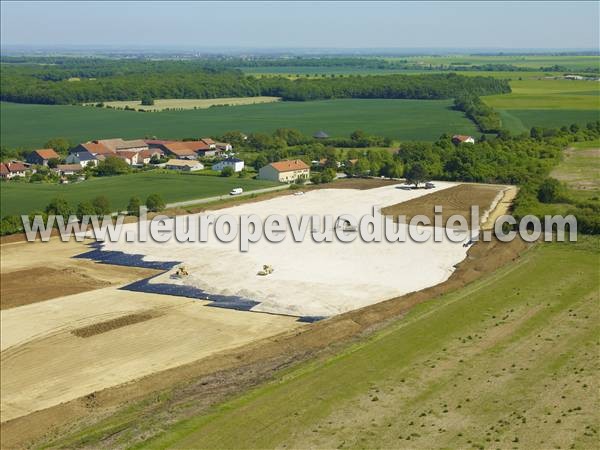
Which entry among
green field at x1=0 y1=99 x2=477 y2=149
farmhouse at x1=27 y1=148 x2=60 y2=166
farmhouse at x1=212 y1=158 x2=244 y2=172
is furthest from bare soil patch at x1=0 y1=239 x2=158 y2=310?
green field at x1=0 y1=99 x2=477 y2=149

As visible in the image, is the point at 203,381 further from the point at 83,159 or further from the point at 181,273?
the point at 83,159

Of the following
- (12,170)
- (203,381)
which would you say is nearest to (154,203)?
(12,170)

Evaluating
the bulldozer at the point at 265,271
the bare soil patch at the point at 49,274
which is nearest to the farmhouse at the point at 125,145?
the bare soil patch at the point at 49,274

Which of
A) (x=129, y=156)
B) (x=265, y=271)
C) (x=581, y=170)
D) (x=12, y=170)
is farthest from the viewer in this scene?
(x=129, y=156)

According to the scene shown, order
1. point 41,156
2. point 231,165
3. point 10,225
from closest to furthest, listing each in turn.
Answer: point 10,225, point 231,165, point 41,156

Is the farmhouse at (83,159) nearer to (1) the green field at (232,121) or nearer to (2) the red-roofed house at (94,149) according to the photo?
(2) the red-roofed house at (94,149)

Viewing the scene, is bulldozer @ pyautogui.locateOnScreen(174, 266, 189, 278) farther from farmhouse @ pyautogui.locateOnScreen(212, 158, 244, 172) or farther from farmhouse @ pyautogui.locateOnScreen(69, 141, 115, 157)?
farmhouse @ pyautogui.locateOnScreen(69, 141, 115, 157)
